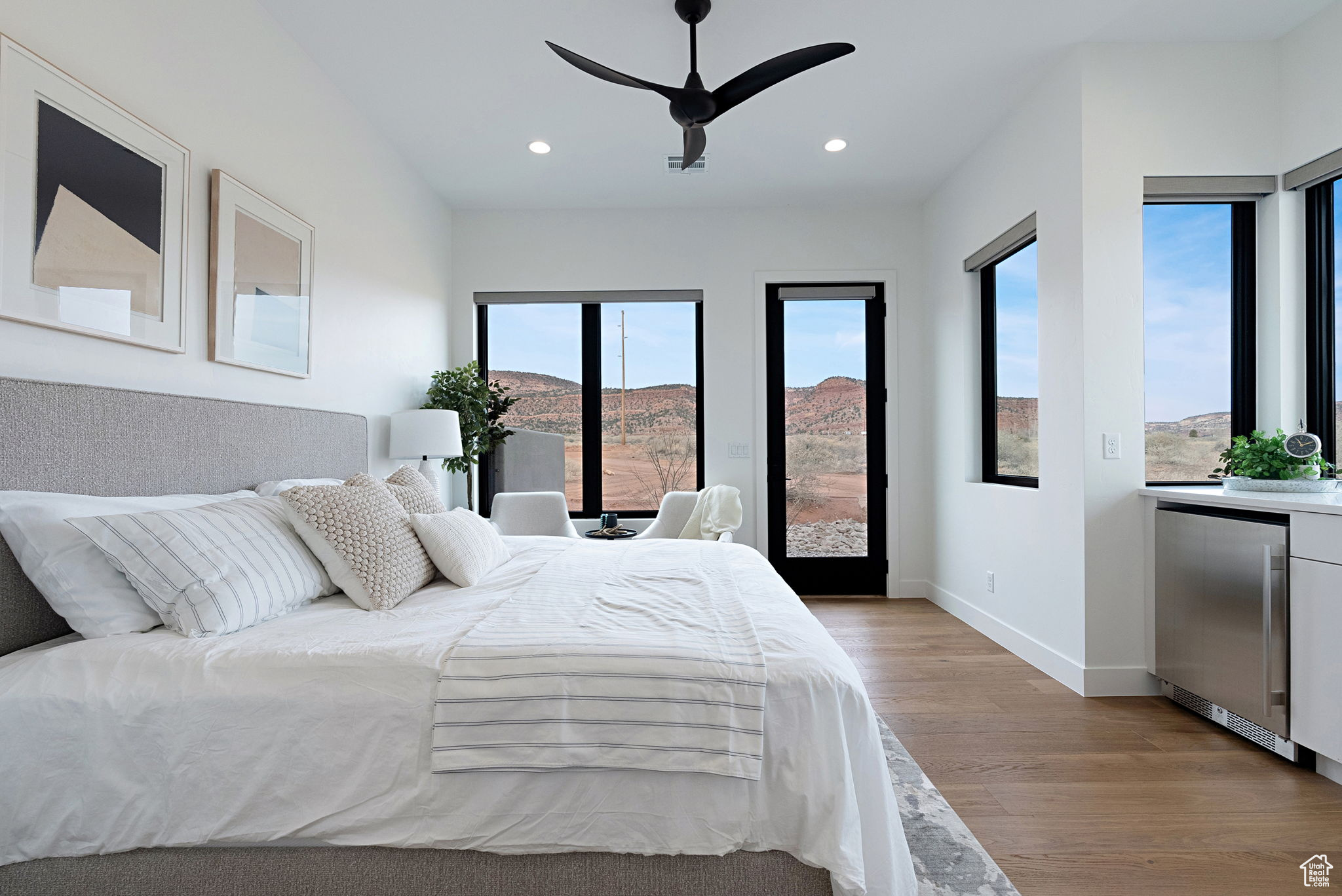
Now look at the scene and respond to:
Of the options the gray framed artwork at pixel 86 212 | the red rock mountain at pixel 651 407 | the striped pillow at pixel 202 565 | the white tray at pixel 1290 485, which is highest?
the gray framed artwork at pixel 86 212

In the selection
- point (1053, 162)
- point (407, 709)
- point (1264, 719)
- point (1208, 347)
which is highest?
point (1053, 162)

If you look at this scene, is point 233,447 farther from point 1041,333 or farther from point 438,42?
point 1041,333

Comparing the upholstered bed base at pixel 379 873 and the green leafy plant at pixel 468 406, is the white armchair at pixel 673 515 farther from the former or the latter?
the upholstered bed base at pixel 379 873

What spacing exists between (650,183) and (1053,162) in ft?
7.63

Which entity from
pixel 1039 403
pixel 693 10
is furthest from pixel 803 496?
pixel 693 10

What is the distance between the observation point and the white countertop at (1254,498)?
2.07 m

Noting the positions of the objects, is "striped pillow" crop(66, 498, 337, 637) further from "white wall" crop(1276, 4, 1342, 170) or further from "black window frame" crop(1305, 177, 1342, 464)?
"white wall" crop(1276, 4, 1342, 170)

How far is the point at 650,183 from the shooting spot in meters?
4.37

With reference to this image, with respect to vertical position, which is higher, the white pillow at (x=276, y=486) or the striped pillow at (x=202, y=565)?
the white pillow at (x=276, y=486)

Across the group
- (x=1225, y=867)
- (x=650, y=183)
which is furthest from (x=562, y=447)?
(x=1225, y=867)

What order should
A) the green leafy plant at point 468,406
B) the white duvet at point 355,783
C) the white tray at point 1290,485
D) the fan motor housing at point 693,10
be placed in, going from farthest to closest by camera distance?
the green leafy plant at point 468,406
the fan motor housing at point 693,10
the white tray at point 1290,485
the white duvet at point 355,783

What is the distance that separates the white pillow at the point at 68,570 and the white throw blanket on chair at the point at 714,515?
306 cm

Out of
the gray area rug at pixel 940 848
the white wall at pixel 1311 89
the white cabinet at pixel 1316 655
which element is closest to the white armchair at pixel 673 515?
the gray area rug at pixel 940 848

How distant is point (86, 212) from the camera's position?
179 cm
